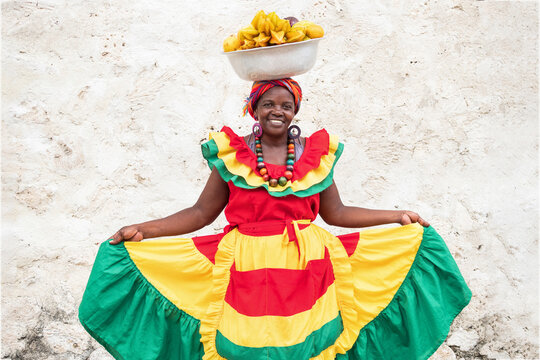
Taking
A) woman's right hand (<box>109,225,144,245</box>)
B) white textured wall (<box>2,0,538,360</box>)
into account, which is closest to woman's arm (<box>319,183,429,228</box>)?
woman's right hand (<box>109,225,144,245</box>)

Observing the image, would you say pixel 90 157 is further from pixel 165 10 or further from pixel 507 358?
pixel 507 358

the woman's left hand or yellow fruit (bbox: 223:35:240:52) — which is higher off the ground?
yellow fruit (bbox: 223:35:240:52)

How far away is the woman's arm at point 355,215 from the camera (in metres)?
2.76

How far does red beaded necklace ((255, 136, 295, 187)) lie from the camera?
2.52m

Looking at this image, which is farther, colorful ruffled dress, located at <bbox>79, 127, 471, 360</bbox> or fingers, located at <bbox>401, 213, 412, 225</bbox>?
fingers, located at <bbox>401, 213, 412, 225</bbox>

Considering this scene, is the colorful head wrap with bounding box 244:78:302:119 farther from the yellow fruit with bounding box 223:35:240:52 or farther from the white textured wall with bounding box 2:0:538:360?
the white textured wall with bounding box 2:0:538:360

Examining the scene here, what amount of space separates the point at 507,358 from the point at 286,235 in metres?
2.49

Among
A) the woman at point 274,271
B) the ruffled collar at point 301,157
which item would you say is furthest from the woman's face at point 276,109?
the ruffled collar at point 301,157

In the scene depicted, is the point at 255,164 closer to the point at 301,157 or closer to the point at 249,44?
the point at 301,157

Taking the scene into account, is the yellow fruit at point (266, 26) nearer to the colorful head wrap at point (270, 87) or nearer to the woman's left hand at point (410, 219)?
the colorful head wrap at point (270, 87)

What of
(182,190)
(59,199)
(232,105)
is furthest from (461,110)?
(59,199)

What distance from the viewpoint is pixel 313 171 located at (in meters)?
2.61

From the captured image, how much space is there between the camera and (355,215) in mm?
2789

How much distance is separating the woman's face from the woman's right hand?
777mm
